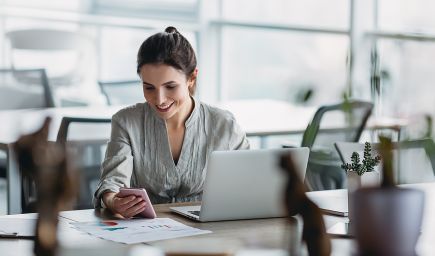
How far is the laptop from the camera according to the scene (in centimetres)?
247

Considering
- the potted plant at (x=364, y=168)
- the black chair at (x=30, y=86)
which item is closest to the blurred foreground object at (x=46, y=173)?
the potted plant at (x=364, y=168)

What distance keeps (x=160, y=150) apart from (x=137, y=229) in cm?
67

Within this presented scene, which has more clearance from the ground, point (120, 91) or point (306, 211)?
point (120, 91)

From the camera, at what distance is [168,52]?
3.07m

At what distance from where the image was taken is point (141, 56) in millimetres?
3076

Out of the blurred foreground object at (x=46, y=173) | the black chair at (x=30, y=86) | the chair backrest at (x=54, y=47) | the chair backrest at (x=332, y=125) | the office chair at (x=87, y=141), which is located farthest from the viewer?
the chair backrest at (x=54, y=47)

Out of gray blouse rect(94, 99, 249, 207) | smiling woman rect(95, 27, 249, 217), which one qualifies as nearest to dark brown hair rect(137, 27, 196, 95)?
smiling woman rect(95, 27, 249, 217)

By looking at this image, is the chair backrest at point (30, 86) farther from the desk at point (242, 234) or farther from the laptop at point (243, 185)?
the laptop at point (243, 185)

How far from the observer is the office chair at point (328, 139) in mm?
4242

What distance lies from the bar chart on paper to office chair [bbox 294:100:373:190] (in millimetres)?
1709

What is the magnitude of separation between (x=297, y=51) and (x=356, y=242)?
19.5 feet

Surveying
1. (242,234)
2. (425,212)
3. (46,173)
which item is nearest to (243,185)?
(242,234)

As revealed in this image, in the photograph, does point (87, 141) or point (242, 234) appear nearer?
point (242, 234)

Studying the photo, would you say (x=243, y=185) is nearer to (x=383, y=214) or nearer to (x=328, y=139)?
(x=383, y=214)
